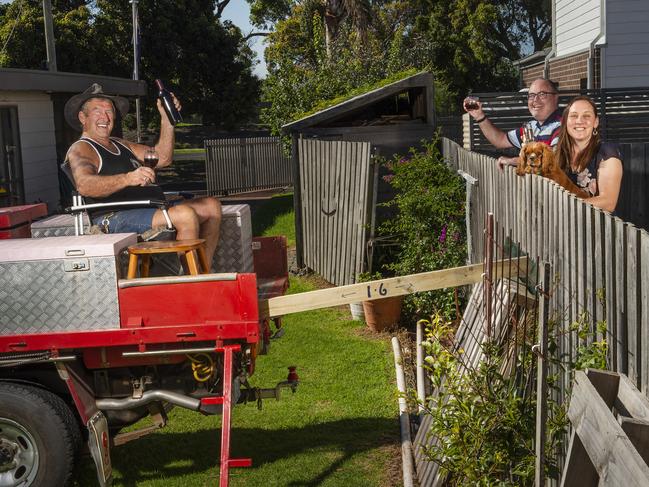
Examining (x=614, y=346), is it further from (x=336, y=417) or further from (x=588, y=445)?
(x=336, y=417)

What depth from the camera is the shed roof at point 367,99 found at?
1404cm

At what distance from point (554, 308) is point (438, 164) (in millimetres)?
6172

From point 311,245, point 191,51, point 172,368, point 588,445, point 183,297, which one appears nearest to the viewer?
point 588,445

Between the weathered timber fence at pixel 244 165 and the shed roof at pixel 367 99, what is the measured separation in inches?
584

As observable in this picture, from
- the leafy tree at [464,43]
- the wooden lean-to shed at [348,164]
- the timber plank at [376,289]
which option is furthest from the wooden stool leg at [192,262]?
the leafy tree at [464,43]

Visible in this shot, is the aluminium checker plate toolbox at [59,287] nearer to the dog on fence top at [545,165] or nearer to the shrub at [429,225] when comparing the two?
the dog on fence top at [545,165]

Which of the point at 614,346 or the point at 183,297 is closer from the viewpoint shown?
the point at 614,346

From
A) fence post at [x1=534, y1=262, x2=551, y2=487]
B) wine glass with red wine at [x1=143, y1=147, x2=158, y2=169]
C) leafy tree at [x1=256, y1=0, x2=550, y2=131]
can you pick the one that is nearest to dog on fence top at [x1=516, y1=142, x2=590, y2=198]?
fence post at [x1=534, y1=262, x2=551, y2=487]

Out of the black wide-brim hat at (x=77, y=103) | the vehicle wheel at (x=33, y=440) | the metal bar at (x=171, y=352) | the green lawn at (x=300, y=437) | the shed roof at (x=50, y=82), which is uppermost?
the shed roof at (x=50, y=82)

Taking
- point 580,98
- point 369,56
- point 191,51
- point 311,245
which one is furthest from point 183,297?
point 191,51

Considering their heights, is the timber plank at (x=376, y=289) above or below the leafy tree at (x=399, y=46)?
below

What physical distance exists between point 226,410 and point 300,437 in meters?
1.81

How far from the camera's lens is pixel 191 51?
40.0m

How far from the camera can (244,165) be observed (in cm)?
3041
